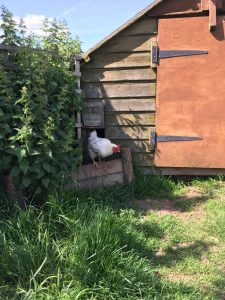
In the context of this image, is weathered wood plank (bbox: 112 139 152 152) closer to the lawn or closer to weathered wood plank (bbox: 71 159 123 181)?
weathered wood plank (bbox: 71 159 123 181)

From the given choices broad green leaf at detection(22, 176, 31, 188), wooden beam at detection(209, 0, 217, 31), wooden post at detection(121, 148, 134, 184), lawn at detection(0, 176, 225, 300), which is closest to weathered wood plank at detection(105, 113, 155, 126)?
wooden post at detection(121, 148, 134, 184)

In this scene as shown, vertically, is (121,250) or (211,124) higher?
(211,124)

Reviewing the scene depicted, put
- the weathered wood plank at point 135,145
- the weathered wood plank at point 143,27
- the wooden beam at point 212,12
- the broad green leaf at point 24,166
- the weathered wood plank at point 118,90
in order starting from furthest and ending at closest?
the weathered wood plank at point 135,145, the weathered wood plank at point 118,90, the weathered wood plank at point 143,27, the wooden beam at point 212,12, the broad green leaf at point 24,166

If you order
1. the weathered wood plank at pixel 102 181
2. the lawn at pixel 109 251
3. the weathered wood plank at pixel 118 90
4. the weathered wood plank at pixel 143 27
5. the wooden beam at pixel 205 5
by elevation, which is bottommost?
the lawn at pixel 109 251

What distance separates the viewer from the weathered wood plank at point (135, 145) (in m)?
5.62

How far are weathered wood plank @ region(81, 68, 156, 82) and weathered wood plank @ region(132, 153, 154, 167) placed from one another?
1.11m

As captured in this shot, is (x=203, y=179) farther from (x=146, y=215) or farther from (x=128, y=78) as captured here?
(x=128, y=78)

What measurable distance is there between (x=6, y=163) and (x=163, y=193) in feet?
7.62

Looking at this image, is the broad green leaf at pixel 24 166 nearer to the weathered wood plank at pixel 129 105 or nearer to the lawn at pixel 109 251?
the lawn at pixel 109 251

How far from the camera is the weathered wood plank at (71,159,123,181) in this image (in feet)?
17.2

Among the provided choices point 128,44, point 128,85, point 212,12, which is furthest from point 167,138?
point 212,12

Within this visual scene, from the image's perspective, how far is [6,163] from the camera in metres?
3.99

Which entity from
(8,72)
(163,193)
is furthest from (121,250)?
(8,72)

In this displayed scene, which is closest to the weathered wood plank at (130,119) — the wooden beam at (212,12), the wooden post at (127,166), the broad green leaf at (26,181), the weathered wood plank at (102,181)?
the wooden post at (127,166)
